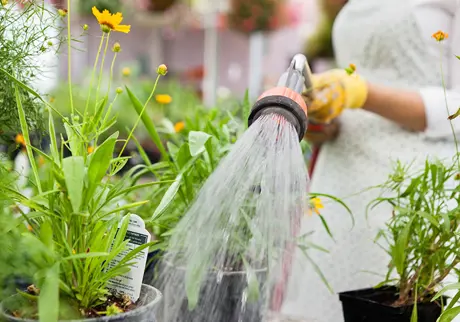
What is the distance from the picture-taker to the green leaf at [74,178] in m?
0.47

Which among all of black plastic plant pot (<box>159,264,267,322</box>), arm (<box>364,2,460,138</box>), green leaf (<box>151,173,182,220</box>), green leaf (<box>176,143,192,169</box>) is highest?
arm (<box>364,2,460,138</box>)

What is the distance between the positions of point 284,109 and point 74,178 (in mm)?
219

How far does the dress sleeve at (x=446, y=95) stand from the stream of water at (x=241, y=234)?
1.42ft

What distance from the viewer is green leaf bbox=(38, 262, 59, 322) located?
439 mm

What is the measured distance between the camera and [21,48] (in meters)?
0.59

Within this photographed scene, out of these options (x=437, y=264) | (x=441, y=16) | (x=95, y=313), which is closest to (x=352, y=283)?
(x=437, y=264)

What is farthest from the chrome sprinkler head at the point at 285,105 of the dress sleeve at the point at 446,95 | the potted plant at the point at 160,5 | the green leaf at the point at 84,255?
the potted plant at the point at 160,5

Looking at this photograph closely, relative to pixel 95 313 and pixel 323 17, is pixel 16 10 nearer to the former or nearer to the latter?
pixel 95 313

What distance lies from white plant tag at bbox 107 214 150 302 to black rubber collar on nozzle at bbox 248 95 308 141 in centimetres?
17

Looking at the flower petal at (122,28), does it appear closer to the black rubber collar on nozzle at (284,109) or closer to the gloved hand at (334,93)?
the black rubber collar on nozzle at (284,109)

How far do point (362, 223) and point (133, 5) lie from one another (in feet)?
7.04

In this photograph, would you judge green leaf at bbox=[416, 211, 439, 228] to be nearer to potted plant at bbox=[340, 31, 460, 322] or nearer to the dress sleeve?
potted plant at bbox=[340, 31, 460, 322]

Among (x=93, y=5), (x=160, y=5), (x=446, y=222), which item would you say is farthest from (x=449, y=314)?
(x=160, y=5)

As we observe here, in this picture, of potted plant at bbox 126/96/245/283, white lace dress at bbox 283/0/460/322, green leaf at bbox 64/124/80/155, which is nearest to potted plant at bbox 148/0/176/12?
white lace dress at bbox 283/0/460/322
